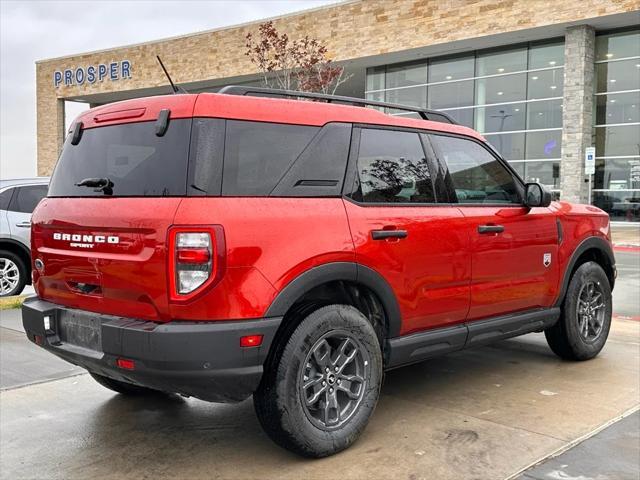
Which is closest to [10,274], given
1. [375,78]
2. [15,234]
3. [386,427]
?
[15,234]

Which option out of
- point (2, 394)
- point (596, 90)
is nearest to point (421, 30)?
point (596, 90)

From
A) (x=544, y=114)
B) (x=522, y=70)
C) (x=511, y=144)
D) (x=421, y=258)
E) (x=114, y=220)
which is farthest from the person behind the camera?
(x=511, y=144)

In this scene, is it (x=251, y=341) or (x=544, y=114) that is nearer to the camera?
(x=251, y=341)

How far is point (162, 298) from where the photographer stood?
3133 mm

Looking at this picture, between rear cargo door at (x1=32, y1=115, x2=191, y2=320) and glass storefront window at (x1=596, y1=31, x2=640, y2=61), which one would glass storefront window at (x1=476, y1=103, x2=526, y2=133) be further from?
rear cargo door at (x1=32, y1=115, x2=191, y2=320)

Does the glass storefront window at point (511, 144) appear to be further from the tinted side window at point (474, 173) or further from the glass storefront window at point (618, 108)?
the tinted side window at point (474, 173)

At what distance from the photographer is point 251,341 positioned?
319 centimetres

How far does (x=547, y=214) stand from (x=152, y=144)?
3.06m

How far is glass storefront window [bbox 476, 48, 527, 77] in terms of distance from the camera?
27312 millimetres

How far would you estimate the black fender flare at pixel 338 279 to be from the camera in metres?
3.29

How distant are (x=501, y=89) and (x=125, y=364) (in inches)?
1057

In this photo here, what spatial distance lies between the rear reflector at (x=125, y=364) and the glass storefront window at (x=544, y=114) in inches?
1011

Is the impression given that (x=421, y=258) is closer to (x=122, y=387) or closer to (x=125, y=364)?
(x=125, y=364)

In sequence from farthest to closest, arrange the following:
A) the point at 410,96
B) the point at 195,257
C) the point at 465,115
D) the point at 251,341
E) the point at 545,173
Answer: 1. the point at 410,96
2. the point at 465,115
3. the point at 545,173
4. the point at 251,341
5. the point at 195,257
